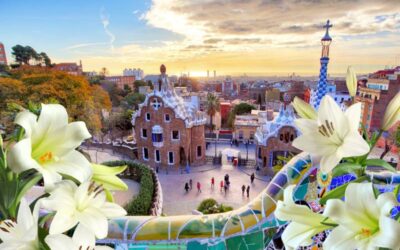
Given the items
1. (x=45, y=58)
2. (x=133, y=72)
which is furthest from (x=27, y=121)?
(x=133, y=72)

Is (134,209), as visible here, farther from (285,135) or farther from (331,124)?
(285,135)

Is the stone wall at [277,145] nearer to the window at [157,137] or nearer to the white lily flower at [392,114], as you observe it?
the window at [157,137]

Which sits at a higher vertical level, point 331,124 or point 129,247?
point 331,124

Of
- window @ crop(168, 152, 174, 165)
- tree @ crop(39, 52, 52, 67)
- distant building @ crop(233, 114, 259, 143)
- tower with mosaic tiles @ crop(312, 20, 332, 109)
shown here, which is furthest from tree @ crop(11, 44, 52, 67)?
tower with mosaic tiles @ crop(312, 20, 332, 109)

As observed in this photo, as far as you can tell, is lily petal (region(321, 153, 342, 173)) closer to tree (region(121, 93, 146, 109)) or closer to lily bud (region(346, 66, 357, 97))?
lily bud (region(346, 66, 357, 97))

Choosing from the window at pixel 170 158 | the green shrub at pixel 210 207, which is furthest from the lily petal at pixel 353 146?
the window at pixel 170 158

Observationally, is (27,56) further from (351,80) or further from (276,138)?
(351,80)

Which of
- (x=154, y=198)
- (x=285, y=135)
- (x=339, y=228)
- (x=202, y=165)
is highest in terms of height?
(x=339, y=228)

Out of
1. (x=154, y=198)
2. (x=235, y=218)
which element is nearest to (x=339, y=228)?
(x=235, y=218)
